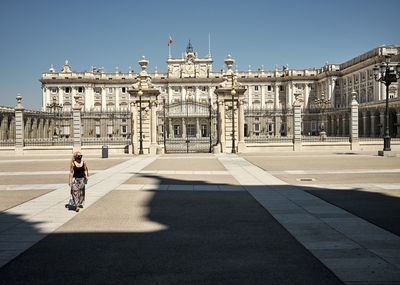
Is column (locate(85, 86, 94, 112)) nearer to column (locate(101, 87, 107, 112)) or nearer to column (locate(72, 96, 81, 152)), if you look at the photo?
column (locate(101, 87, 107, 112))

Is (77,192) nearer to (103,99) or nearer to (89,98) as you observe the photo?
(89,98)

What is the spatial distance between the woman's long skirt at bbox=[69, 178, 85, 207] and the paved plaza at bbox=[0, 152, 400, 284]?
260 millimetres

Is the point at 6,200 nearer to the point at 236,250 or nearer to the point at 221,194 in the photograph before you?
the point at 221,194

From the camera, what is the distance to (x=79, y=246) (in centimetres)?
621

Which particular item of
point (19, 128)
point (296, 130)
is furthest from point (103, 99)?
point (296, 130)

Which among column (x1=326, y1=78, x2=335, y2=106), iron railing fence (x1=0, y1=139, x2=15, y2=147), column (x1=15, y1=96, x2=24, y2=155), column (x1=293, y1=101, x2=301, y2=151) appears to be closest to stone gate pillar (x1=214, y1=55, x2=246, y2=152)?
column (x1=293, y1=101, x2=301, y2=151)

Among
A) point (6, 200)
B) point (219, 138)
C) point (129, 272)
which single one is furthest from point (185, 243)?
point (219, 138)

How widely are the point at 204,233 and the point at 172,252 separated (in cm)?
118

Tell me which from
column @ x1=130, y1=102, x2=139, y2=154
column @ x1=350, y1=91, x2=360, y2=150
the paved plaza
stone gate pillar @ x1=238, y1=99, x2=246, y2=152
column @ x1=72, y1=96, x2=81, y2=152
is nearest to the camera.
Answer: the paved plaza

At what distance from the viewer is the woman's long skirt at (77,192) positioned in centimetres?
898

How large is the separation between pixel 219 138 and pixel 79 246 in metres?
22.8

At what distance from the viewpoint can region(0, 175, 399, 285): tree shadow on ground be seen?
4.86 m

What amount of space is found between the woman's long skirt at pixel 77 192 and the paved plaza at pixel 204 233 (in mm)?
260

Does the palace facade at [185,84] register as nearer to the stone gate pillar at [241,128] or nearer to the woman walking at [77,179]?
the stone gate pillar at [241,128]
